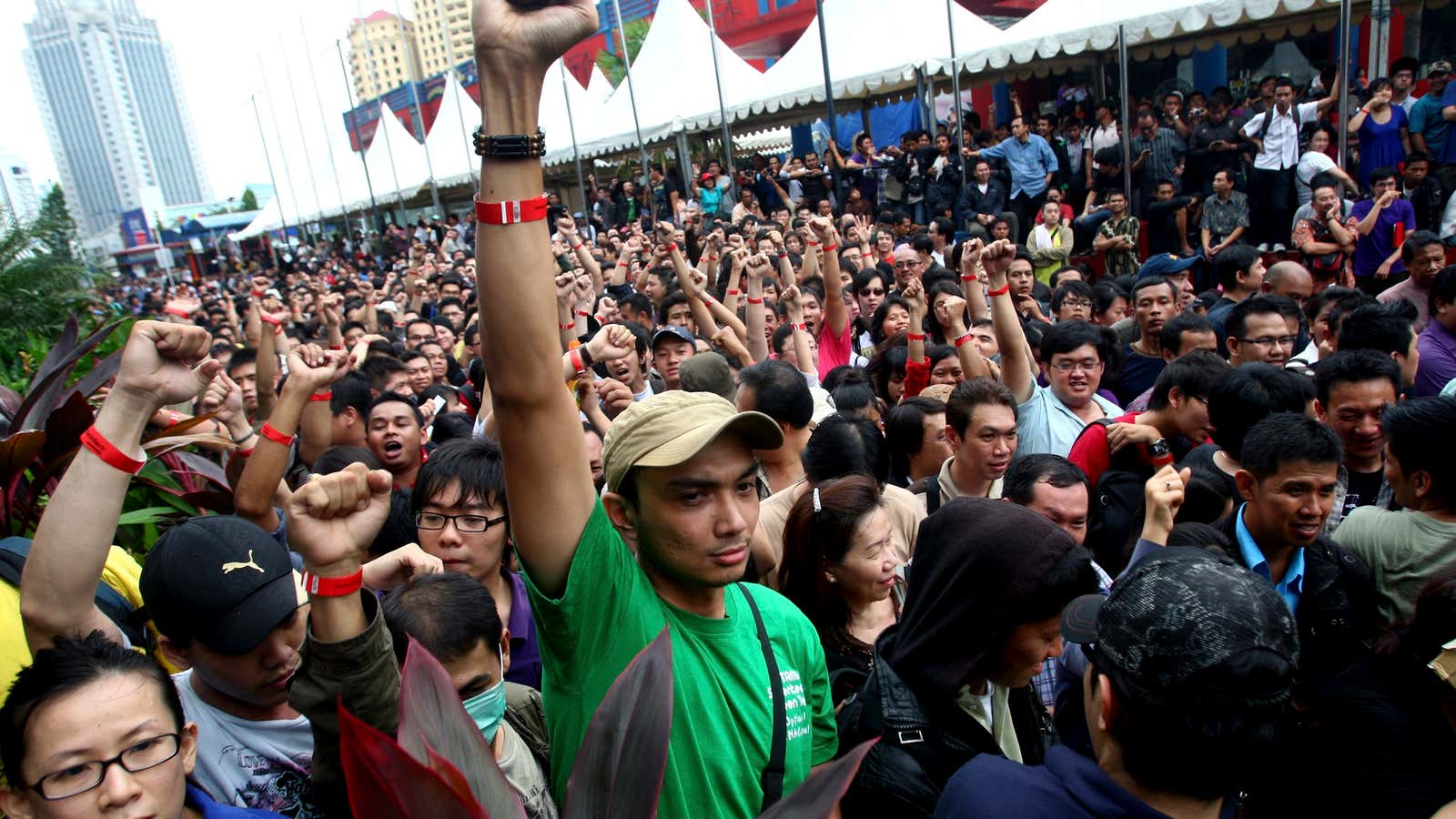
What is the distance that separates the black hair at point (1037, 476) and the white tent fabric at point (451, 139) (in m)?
21.9

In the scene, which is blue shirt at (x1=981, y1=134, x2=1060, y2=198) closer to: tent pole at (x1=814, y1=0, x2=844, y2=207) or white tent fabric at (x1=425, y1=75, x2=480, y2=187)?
tent pole at (x1=814, y1=0, x2=844, y2=207)

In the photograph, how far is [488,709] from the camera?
183 centimetres

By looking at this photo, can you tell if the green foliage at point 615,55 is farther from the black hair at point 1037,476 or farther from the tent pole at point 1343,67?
the black hair at point 1037,476

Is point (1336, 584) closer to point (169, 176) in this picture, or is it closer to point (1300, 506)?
point (1300, 506)

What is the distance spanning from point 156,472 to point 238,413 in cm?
39

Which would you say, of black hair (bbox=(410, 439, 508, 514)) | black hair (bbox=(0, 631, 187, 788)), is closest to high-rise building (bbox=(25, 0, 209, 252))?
black hair (bbox=(410, 439, 508, 514))

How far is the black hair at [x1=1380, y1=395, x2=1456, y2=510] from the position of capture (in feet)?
8.42

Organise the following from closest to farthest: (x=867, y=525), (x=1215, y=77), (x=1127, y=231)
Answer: (x=867, y=525), (x=1127, y=231), (x=1215, y=77)

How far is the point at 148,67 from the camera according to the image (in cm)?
18138

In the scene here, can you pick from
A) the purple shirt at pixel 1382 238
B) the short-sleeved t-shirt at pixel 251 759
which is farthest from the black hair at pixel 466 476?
the purple shirt at pixel 1382 238

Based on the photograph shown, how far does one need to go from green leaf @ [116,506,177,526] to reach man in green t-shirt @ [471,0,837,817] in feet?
7.51

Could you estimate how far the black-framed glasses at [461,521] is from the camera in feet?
8.69

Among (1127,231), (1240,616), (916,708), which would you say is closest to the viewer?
(1240,616)

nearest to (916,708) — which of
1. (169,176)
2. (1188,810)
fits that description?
(1188,810)
